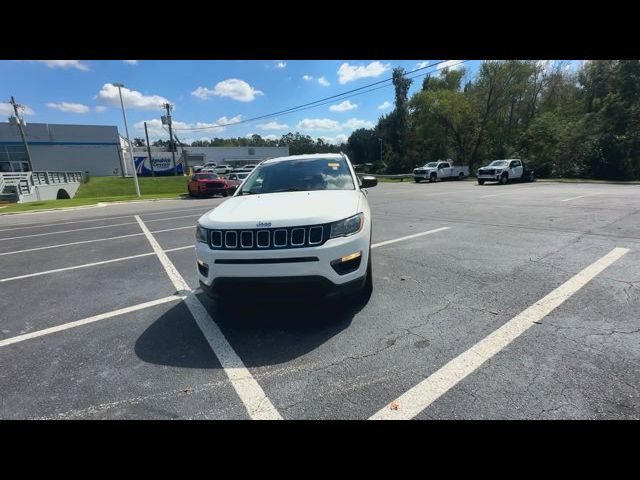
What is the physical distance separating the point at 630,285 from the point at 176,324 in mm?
5498

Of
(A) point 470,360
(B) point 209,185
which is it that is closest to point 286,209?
(A) point 470,360

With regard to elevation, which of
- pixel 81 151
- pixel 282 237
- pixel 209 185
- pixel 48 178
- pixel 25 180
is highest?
pixel 81 151

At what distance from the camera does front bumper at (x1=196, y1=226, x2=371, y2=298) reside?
2930 mm

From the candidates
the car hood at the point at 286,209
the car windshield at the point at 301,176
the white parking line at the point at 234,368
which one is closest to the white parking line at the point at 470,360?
the white parking line at the point at 234,368

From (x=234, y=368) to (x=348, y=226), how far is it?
1.65 m

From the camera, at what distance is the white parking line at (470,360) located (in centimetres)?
218

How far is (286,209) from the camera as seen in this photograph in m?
3.33

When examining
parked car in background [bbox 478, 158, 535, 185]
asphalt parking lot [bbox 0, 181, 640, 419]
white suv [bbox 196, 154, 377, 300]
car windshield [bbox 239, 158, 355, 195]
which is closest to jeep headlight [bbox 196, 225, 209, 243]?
white suv [bbox 196, 154, 377, 300]

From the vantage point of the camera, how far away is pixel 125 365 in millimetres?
2857

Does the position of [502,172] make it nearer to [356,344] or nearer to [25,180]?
[356,344]

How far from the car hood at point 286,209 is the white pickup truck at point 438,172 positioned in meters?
31.7
